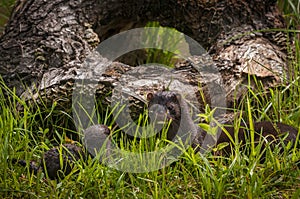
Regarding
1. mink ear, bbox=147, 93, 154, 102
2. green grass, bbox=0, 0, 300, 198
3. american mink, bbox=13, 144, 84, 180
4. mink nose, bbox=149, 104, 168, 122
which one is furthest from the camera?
mink ear, bbox=147, 93, 154, 102

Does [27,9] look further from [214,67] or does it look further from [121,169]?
[121,169]

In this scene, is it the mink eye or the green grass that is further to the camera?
the mink eye

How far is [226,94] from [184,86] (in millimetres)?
321

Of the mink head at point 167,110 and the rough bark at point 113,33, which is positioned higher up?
the rough bark at point 113,33

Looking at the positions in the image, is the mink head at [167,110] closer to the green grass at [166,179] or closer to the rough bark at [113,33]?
the green grass at [166,179]

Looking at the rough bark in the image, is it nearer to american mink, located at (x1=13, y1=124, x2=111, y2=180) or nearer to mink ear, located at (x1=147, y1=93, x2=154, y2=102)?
mink ear, located at (x1=147, y1=93, x2=154, y2=102)

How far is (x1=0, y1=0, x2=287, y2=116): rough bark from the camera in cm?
441

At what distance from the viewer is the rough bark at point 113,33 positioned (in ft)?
14.5

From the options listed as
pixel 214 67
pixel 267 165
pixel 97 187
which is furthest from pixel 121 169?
pixel 214 67

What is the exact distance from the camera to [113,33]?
5.23m

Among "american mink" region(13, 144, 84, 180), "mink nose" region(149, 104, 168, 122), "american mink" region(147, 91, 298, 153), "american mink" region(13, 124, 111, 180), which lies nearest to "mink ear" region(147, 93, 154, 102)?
"american mink" region(147, 91, 298, 153)

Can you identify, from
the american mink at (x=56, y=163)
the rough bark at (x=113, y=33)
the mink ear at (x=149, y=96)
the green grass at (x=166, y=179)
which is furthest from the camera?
the rough bark at (x=113, y=33)

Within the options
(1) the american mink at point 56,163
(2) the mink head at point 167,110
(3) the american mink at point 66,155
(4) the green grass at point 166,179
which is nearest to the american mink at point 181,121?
(2) the mink head at point 167,110

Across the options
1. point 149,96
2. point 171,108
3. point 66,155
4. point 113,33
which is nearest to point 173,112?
point 171,108
